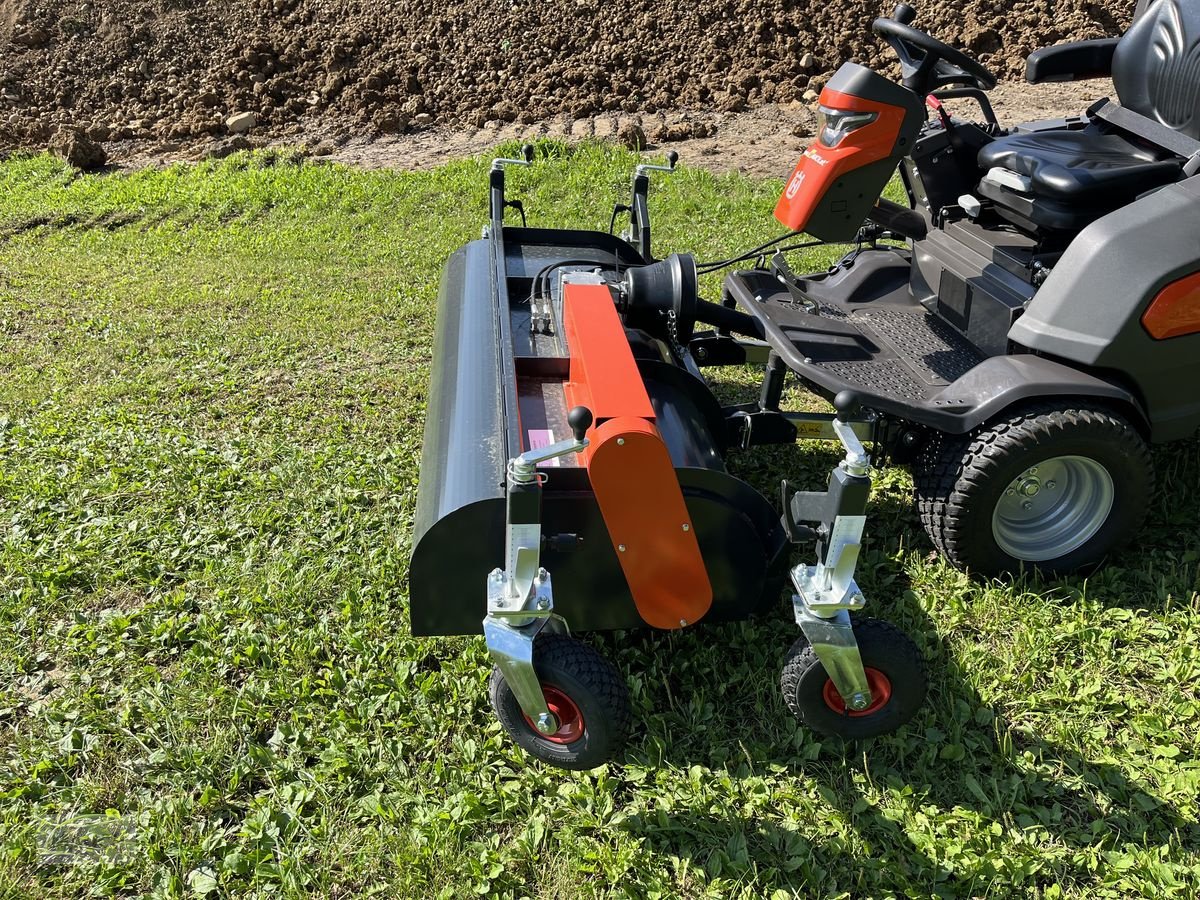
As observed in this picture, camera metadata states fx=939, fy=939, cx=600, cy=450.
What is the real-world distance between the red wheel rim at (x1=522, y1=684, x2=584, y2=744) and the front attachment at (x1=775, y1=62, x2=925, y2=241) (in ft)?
6.47

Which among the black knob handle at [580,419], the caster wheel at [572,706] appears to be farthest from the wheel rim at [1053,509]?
the black knob handle at [580,419]

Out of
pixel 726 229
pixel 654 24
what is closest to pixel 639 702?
pixel 726 229

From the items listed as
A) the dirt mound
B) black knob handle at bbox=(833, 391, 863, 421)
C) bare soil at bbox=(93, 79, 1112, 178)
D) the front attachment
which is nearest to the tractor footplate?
the front attachment

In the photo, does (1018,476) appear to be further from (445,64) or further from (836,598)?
(445,64)

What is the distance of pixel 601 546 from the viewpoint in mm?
2229

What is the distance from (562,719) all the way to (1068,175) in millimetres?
2270

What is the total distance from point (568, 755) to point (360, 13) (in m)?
10.3

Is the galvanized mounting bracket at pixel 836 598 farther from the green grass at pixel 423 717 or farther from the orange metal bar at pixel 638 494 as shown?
the green grass at pixel 423 717

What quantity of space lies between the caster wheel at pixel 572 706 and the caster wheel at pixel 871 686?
0.40 metres

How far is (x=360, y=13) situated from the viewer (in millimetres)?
10430

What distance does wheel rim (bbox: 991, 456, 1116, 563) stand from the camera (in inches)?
109

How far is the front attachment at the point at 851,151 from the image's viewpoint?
315 centimetres

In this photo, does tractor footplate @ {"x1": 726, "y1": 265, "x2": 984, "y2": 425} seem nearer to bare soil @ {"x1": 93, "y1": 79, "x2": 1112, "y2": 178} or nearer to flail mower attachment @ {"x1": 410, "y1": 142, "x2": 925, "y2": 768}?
flail mower attachment @ {"x1": 410, "y1": 142, "x2": 925, "y2": 768}

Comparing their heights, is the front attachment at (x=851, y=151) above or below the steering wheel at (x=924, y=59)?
below
